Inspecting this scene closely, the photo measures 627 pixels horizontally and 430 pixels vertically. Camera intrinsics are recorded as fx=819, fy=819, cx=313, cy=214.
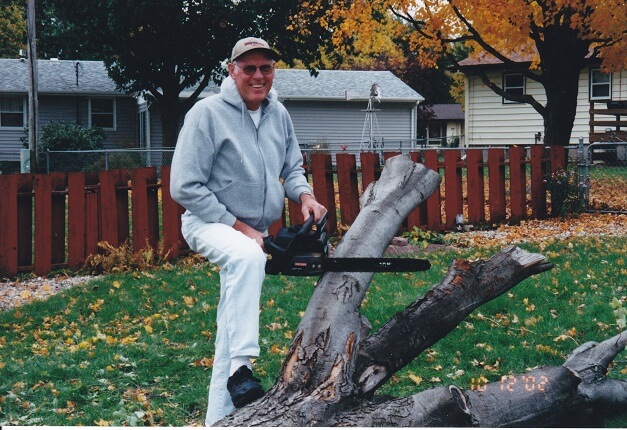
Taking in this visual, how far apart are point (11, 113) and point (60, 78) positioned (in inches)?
86.5

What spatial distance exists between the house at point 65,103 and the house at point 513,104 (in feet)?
40.0

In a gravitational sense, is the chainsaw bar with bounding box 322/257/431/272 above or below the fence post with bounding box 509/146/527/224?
below

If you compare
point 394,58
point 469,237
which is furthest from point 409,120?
point 469,237

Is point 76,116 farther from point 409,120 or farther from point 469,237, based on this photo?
point 469,237

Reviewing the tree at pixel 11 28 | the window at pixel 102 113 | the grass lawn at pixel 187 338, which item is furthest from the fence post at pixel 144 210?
the tree at pixel 11 28

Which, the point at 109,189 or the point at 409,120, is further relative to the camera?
the point at 409,120

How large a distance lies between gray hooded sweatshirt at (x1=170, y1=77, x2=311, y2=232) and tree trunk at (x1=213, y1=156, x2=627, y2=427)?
1.61 feet

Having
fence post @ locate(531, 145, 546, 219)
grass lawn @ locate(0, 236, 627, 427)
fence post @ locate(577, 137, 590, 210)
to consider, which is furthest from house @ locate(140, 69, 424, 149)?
grass lawn @ locate(0, 236, 627, 427)

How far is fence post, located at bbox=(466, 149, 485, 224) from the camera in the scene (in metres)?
11.5

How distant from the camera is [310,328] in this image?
3.54m

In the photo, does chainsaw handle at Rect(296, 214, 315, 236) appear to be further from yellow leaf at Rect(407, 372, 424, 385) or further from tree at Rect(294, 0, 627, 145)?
tree at Rect(294, 0, 627, 145)

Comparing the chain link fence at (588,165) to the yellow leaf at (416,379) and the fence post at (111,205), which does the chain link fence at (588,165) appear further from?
the yellow leaf at (416,379)

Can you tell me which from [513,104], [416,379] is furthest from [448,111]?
[416,379]

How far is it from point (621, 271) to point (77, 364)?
16.1 ft
